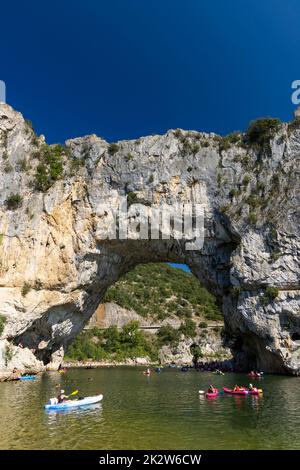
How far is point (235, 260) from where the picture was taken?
36031 mm

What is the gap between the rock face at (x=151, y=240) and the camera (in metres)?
34.9

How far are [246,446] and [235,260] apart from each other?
2468 centimetres

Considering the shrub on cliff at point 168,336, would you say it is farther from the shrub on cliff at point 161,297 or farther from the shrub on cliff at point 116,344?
the shrub on cliff at point 161,297

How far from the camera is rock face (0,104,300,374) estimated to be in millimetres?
34938

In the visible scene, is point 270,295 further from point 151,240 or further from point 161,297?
point 161,297

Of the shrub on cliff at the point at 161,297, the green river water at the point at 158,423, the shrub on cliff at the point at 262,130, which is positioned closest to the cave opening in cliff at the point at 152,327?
the shrub on cliff at the point at 161,297

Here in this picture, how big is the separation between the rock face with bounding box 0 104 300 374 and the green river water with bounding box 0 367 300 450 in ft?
38.9

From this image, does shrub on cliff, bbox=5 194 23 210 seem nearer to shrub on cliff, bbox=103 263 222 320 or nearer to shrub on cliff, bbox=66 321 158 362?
shrub on cliff, bbox=66 321 158 362

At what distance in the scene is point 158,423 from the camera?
1555 cm

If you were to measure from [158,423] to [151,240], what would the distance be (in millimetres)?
25292

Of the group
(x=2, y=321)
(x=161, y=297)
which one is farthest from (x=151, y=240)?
(x=161, y=297)

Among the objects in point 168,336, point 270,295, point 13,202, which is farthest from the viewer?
point 168,336
